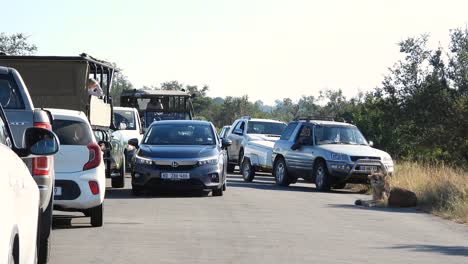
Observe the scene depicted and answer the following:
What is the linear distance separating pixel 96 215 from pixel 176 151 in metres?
6.95

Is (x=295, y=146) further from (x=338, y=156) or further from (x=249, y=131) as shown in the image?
(x=249, y=131)

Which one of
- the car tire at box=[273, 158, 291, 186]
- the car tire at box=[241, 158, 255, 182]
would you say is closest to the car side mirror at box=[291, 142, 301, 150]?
the car tire at box=[273, 158, 291, 186]

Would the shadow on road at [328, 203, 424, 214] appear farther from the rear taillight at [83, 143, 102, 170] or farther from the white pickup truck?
the white pickup truck

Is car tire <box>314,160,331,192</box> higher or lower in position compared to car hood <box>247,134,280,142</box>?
lower

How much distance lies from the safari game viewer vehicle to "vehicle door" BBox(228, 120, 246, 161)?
16.3 ft

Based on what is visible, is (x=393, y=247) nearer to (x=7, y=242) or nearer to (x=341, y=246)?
(x=341, y=246)

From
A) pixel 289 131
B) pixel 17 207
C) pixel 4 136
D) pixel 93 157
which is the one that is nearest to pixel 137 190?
pixel 93 157

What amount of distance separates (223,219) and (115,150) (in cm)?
665

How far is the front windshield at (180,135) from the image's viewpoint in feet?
76.4

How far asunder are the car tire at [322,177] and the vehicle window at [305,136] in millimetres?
893

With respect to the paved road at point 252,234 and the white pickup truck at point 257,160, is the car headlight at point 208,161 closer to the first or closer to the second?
the paved road at point 252,234

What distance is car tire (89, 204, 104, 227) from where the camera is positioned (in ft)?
50.2

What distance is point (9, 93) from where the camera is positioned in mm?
12156

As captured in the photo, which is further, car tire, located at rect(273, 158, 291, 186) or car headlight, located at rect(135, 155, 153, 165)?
car tire, located at rect(273, 158, 291, 186)
